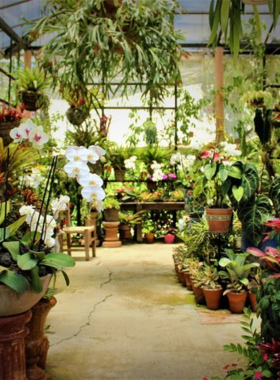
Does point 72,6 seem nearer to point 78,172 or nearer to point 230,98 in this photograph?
point 78,172

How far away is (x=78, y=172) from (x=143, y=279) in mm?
3410

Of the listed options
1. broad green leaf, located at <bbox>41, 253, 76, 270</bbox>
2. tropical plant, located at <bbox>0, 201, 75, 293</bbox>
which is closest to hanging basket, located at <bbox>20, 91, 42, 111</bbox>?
tropical plant, located at <bbox>0, 201, 75, 293</bbox>

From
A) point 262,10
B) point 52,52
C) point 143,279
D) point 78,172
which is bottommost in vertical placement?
point 143,279

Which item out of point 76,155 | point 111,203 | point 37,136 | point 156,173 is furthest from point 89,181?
point 156,173

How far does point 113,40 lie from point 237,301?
242 centimetres

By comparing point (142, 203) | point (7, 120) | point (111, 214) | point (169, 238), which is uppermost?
point (7, 120)

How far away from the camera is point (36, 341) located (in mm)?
2537

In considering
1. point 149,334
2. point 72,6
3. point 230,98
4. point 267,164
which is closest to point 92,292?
point 149,334

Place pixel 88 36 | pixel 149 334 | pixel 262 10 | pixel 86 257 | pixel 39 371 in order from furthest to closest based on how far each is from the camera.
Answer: pixel 262 10 → pixel 86 257 → pixel 88 36 → pixel 149 334 → pixel 39 371

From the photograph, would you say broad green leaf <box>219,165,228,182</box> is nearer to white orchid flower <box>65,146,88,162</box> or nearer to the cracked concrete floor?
the cracked concrete floor

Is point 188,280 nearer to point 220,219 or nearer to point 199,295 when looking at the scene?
point 199,295

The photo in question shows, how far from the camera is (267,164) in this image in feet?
15.6

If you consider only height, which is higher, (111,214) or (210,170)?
(210,170)

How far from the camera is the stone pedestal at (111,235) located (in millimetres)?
7574
